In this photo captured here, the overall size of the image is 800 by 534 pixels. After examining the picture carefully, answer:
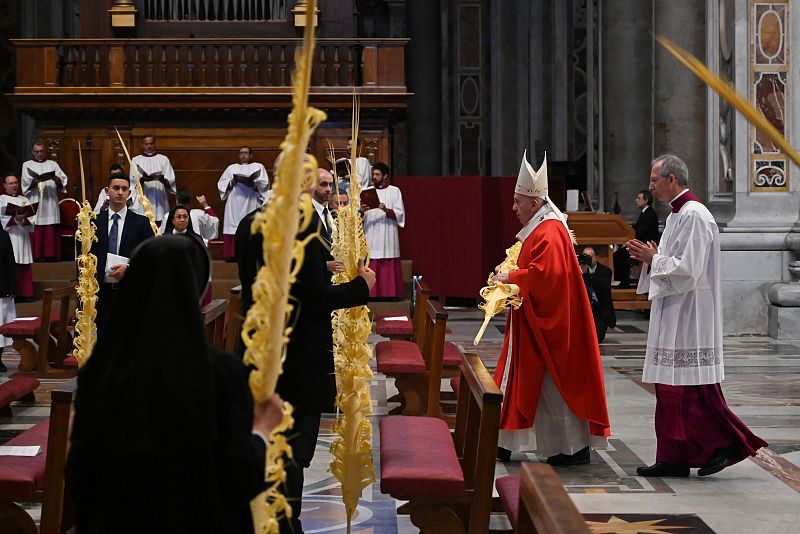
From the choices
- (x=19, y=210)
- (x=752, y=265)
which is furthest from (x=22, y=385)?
(x=19, y=210)

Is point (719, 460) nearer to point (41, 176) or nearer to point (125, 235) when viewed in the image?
point (125, 235)

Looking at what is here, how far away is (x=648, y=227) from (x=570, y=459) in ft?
27.6

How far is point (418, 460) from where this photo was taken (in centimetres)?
464

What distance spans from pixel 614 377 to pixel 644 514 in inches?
176

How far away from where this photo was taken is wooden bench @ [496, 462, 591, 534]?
7.89 ft

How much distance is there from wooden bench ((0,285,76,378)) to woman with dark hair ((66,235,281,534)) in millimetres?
7364

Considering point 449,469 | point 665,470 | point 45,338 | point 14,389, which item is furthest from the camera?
point 45,338

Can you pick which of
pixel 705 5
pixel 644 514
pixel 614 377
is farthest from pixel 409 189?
pixel 644 514

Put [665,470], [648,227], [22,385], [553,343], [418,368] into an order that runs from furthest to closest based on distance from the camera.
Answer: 1. [648,227]
2. [418,368]
3. [22,385]
4. [553,343]
5. [665,470]

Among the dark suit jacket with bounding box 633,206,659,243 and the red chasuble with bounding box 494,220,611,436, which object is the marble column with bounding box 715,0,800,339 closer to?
the dark suit jacket with bounding box 633,206,659,243

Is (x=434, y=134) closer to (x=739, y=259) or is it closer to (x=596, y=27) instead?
(x=596, y=27)

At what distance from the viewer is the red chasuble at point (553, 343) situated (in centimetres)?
661

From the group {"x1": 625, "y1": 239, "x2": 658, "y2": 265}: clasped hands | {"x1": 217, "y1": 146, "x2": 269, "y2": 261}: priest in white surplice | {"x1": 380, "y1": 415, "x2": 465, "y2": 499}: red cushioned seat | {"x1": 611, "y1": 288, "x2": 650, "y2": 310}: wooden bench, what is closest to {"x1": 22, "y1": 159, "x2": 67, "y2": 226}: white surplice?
{"x1": 217, "y1": 146, "x2": 269, "y2": 261}: priest in white surplice

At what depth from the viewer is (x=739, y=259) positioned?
1275 cm
